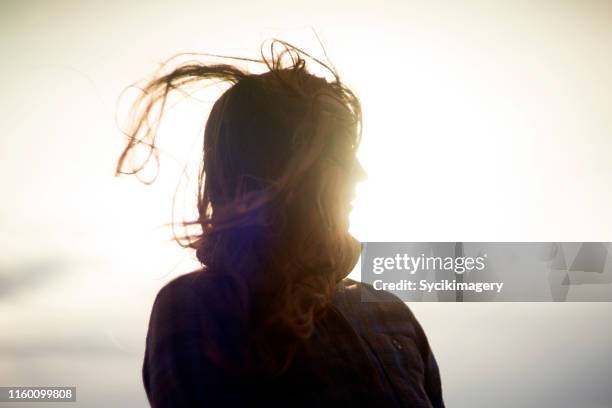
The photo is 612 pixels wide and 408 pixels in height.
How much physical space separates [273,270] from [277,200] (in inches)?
Answer: 4.1

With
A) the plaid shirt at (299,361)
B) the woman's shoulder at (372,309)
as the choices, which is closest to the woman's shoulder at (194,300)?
the plaid shirt at (299,361)

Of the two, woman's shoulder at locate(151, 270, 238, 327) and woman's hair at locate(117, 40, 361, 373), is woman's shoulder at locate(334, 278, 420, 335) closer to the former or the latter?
woman's hair at locate(117, 40, 361, 373)

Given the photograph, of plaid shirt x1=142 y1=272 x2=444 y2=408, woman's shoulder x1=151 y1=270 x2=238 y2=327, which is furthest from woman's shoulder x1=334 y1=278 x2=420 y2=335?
woman's shoulder x1=151 y1=270 x2=238 y2=327

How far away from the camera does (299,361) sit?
88 cm

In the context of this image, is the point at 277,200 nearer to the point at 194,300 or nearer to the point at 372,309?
the point at 194,300

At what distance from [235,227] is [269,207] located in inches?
2.4

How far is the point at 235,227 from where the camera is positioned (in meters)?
0.87

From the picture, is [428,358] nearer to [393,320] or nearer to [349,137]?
[393,320]

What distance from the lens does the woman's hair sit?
869mm

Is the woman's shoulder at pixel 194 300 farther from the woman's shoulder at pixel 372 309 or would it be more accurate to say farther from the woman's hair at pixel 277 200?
the woman's shoulder at pixel 372 309

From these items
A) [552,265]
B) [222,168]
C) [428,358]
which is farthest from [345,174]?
[552,265]

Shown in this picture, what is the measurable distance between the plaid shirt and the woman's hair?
33 millimetres

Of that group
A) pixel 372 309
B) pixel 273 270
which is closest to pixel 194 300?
pixel 273 270

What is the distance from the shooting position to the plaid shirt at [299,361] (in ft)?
2.53
